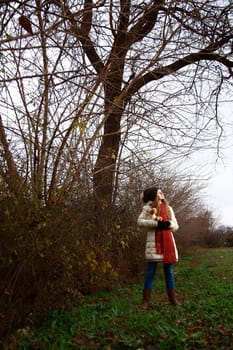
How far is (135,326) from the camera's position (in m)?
5.45

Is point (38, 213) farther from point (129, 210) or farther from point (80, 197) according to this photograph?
point (129, 210)

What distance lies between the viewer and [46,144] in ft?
21.4

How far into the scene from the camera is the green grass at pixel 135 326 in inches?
188

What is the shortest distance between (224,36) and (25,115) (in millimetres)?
3247

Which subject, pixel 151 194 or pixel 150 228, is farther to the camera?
pixel 151 194

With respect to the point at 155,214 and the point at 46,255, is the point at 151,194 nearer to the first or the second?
the point at 155,214

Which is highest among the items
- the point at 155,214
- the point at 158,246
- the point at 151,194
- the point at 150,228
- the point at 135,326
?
the point at 151,194

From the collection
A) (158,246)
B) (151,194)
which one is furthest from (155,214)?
(158,246)

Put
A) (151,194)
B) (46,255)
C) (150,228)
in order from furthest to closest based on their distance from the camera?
(151,194)
(150,228)
(46,255)

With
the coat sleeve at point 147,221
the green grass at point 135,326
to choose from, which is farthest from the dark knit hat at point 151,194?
the green grass at point 135,326

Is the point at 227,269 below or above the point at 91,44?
below

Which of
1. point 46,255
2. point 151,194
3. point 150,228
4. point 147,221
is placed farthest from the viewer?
point 151,194

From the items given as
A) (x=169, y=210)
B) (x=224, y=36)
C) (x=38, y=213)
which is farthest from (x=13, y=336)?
(x=224, y=36)

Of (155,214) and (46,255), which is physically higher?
(155,214)
